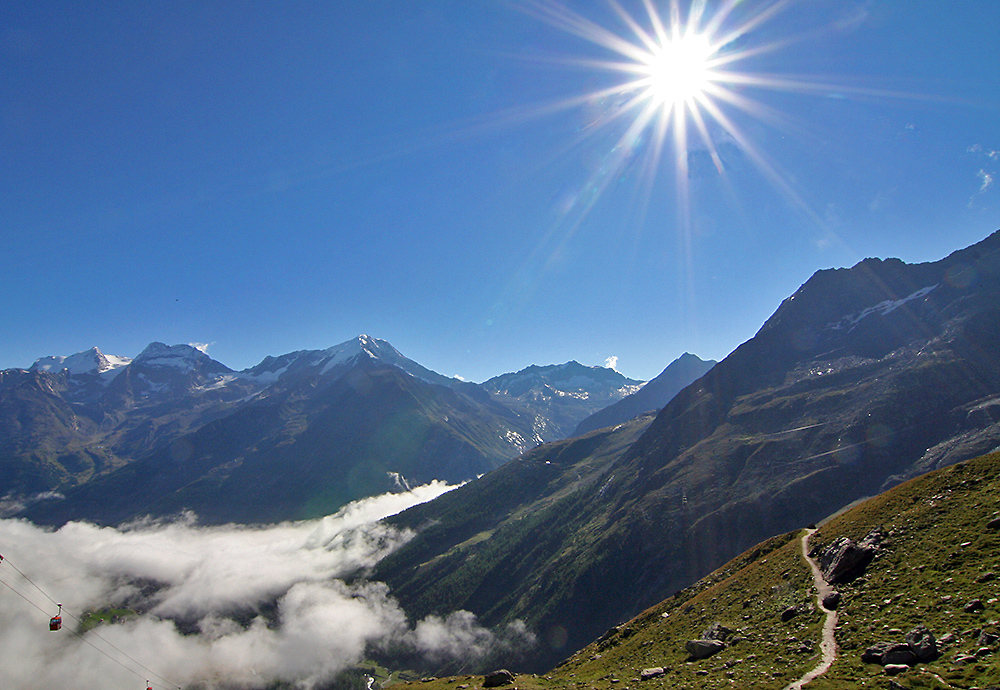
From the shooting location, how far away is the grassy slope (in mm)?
26234

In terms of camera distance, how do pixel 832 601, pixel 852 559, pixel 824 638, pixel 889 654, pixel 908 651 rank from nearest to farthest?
1. pixel 908 651
2. pixel 889 654
3. pixel 824 638
4. pixel 832 601
5. pixel 852 559

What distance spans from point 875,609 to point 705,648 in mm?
15945

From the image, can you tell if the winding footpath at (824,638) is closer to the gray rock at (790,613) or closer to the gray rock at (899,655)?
the gray rock at (790,613)

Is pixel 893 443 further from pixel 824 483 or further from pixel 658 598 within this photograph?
pixel 658 598

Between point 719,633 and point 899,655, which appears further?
point 719,633

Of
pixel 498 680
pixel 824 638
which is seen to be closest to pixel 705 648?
pixel 824 638

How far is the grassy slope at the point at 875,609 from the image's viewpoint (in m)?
26.2

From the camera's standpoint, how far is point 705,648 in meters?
43.5

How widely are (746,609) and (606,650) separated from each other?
32006mm

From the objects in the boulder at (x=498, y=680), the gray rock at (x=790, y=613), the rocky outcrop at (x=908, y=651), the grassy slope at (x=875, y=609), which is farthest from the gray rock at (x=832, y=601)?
the boulder at (x=498, y=680)

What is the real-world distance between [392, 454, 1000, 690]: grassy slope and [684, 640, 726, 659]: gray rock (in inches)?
57.0

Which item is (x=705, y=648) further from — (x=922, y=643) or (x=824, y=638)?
(x=922, y=643)

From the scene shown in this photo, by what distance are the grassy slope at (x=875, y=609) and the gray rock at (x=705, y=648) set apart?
1449 mm

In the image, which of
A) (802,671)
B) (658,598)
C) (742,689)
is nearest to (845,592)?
(802,671)
